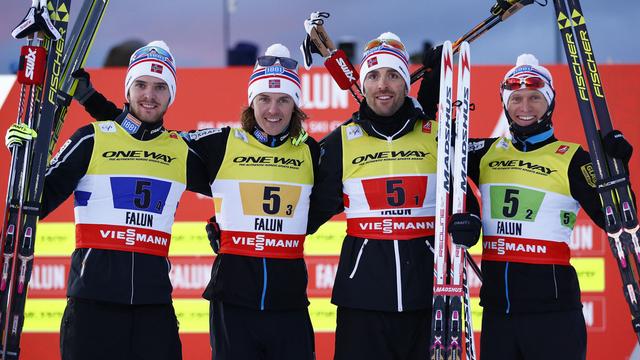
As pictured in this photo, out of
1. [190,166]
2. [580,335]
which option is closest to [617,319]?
[580,335]

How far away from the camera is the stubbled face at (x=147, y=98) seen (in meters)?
4.48

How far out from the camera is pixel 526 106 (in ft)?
15.7

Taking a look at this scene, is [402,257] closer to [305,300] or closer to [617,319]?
[305,300]

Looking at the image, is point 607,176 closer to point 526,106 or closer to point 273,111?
point 526,106

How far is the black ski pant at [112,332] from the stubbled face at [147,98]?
0.99 metres

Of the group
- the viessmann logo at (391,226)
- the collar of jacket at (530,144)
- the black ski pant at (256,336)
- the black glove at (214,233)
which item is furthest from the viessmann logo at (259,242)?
the collar of jacket at (530,144)

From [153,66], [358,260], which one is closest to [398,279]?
[358,260]

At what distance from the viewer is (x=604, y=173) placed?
14.6ft

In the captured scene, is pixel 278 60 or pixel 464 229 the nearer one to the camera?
pixel 464 229

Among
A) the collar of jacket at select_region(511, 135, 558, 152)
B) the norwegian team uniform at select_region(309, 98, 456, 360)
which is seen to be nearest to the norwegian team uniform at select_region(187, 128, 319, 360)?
the norwegian team uniform at select_region(309, 98, 456, 360)

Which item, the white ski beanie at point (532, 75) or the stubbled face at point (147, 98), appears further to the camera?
the white ski beanie at point (532, 75)

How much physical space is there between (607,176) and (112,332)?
2619 millimetres

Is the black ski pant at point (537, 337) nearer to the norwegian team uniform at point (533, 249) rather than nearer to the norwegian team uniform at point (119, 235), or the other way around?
the norwegian team uniform at point (533, 249)

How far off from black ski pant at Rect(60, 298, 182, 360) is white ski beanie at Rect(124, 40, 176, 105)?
117 cm
